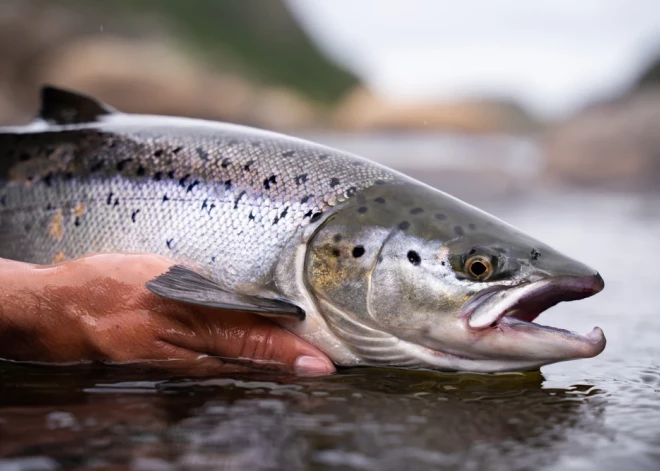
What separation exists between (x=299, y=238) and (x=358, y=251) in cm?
23

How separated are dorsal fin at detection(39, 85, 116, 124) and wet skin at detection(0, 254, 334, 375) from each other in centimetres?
94

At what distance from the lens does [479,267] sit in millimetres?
2551

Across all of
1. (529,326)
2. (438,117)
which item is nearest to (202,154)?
(529,326)

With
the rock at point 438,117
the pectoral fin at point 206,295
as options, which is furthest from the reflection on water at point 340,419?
the rock at point 438,117

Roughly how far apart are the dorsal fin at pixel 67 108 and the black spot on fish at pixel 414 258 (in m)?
1.65

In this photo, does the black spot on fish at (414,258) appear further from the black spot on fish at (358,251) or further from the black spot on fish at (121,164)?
the black spot on fish at (121,164)

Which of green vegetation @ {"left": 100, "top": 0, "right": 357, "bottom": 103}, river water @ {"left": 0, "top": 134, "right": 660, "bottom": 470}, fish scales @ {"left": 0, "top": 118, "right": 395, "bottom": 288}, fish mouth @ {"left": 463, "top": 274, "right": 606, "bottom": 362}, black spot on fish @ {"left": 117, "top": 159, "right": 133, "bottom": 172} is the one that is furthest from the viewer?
green vegetation @ {"left": 100, "top": 0, "right": 357, "bottom": 103}

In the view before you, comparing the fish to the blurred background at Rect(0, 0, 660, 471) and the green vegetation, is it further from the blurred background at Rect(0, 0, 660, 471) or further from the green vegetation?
the green vegetation

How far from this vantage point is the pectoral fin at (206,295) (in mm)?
2521

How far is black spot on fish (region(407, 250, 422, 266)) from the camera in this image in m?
2.65

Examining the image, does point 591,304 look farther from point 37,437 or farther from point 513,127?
point 513,127

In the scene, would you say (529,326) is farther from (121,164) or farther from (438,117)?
(438,117)

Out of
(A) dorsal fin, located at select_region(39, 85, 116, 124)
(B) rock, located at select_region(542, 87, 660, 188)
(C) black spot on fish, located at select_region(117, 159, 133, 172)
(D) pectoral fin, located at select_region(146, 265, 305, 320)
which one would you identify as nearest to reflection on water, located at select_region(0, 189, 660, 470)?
(D) pectoral fin, located at select_region(146, 265, 305, 320)

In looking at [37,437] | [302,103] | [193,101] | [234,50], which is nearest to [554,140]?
[193,101]
